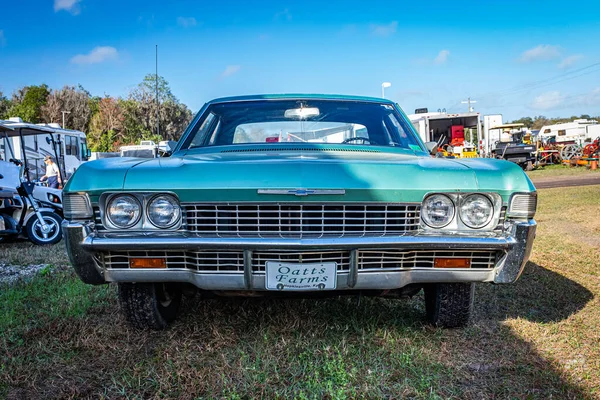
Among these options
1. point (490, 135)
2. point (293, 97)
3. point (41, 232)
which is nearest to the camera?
point (293, 97)

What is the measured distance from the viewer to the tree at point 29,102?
43406 millimetres

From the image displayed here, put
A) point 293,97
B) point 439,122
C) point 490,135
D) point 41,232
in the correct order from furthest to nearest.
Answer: point 490,135
point 439,122
point 41,232
point 293,97

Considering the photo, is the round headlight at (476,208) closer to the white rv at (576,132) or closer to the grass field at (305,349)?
the grass field at (305,349)

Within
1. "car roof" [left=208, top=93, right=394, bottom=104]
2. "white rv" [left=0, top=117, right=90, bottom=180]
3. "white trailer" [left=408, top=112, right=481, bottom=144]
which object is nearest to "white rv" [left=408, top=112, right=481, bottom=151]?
"white trailer" [left=408, top=112, right=481, bottom=144]

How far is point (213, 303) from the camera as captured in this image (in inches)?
146

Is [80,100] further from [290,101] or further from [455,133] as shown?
[290,101]

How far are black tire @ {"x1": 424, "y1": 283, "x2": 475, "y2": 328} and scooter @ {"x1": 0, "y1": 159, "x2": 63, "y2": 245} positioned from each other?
5.86 metres

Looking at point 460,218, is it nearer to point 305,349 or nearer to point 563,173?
point 305,349

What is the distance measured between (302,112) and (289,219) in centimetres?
163

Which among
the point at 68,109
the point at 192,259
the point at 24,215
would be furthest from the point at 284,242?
the point at 68,109

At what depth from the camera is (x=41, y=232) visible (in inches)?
284

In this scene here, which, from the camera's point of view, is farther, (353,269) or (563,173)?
(563,173)

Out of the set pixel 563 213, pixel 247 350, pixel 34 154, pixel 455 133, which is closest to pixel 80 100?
pixel 34 154

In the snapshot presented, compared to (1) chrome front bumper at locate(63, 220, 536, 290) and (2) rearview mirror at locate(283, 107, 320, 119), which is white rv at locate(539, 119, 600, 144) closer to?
(2) rearview mirror at locate(283, 107, 320, 119)
